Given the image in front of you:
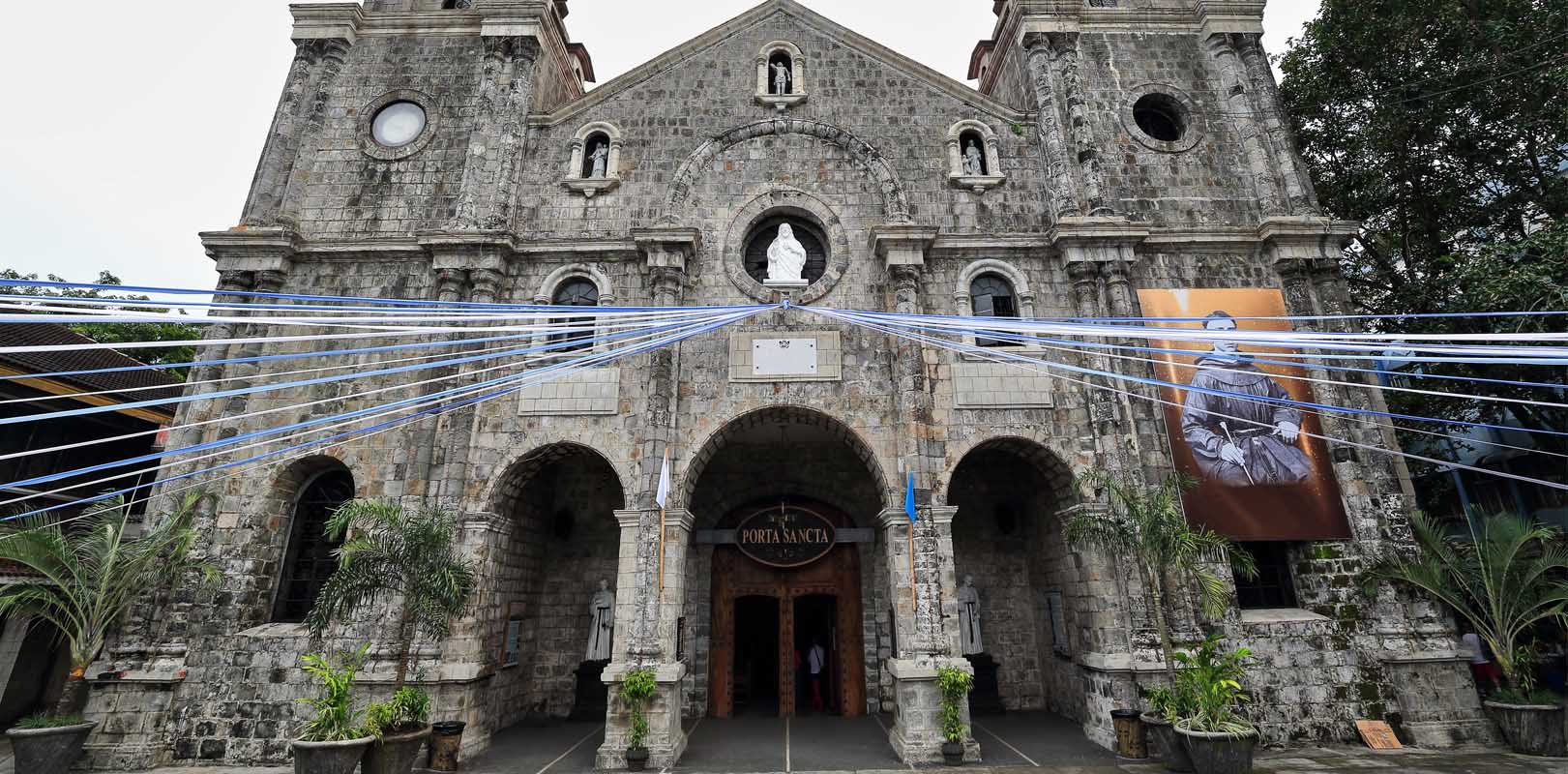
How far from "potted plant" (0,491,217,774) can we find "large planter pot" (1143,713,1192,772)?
15071mm

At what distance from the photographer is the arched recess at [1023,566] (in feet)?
43.7

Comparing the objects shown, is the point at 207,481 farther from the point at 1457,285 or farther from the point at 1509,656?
the point at 1457,285

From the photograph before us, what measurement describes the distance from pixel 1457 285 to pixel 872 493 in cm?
1247

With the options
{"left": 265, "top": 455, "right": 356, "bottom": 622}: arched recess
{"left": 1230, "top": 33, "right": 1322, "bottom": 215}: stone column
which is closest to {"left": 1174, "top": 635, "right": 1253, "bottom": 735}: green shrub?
{"left": 1230, "top": 33, "right": 1322, "bottom": 215}: stone column

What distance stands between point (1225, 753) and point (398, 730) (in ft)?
38.1

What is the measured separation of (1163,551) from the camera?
10812mm

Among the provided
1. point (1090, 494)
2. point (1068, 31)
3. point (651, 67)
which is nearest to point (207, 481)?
point (651, 67)

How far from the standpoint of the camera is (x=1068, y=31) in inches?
631

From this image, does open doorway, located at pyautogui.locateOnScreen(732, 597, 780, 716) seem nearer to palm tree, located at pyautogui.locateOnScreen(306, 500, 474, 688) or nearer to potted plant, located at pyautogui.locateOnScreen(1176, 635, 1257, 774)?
palm tree, located at pyautogui.locateOnScreen(306, 500, 474, 688)

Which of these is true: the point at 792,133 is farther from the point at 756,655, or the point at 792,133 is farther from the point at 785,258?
the point at 756,655

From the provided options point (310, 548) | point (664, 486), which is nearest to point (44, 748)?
point (310, 548)

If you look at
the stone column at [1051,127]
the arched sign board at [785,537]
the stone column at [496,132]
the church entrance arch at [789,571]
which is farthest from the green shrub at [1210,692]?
the stone column at [496,132]

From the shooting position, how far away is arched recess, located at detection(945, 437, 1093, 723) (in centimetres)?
1333

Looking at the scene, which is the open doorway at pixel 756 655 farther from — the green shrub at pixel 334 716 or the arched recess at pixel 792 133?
the arched recess at pixel 792 133
